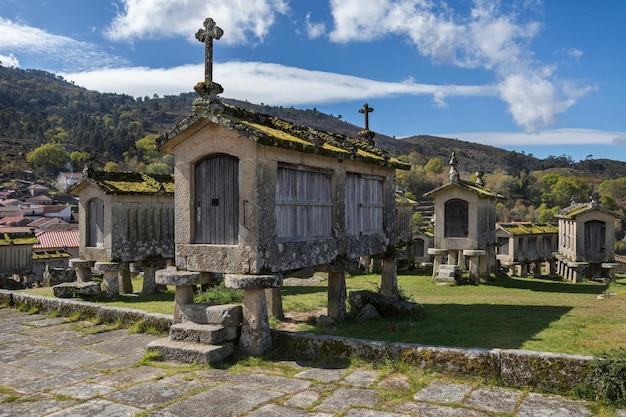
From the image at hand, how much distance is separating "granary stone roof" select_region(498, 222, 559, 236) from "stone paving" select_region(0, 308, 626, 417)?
22977 mm

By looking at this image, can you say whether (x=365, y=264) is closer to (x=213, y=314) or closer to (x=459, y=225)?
(x=459, y=225)

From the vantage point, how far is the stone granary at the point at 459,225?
17500 mm

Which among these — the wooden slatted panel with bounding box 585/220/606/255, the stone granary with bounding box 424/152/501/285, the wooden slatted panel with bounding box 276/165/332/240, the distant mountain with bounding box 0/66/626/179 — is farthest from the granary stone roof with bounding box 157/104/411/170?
the distant mountain with bounding box 0/66/626/179

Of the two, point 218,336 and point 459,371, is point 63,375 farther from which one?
point 459,371

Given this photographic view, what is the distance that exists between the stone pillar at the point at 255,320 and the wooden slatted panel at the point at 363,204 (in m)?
2.95

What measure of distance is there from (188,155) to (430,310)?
648cm

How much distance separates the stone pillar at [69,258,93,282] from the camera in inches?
582

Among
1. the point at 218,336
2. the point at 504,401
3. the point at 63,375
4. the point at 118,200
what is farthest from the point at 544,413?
the point at 118,200

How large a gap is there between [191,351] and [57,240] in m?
42.3

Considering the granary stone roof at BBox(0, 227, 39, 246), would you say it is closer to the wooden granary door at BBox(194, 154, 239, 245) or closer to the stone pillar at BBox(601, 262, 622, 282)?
the wooden granary door at BBox(194, 154, 239, 245)

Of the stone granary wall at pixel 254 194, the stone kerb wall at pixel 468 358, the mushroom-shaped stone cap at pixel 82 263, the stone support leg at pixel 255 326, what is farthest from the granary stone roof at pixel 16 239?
the stone kerb wall at pixel 468 358

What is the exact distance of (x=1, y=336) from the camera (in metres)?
9.71

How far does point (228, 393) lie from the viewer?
6.25m

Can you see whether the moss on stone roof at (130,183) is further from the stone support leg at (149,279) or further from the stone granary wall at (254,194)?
the stone granary wall at (254,194)
